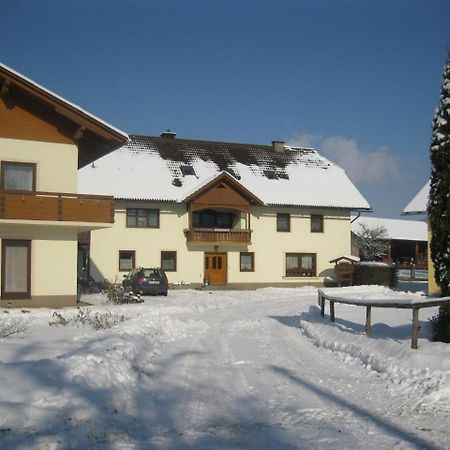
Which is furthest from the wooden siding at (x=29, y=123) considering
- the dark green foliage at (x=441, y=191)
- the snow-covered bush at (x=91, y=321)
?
the dark green foliage at (x=441, y=191)

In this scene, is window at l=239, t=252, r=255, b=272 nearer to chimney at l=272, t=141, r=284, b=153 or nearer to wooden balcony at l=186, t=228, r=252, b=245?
wooden balcony at l=186, t=228, r=252, b=245

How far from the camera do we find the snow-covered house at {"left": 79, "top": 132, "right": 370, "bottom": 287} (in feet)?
111

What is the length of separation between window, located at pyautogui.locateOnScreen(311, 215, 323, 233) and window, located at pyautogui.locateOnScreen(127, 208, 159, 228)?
10425 mm

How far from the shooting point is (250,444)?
19.1 ft

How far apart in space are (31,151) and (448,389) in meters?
17.3

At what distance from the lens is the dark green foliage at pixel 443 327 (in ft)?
32.8

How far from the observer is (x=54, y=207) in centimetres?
2008

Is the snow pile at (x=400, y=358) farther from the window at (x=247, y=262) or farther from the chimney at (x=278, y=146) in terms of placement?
the chimney at (x=278, y=146)

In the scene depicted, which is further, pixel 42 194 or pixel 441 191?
pixel 42 194

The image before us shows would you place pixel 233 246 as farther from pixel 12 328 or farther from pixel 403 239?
pixel 403 239

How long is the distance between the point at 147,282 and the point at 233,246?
9137 mm

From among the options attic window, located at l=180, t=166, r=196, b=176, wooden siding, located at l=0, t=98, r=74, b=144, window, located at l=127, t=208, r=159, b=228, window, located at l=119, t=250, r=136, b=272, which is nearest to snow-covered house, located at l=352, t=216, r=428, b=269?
attic window, located at l=180, t=166, r=196, b=176

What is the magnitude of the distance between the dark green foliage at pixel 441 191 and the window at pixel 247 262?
25665mm

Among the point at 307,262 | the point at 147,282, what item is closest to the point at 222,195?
the point at 307,262
